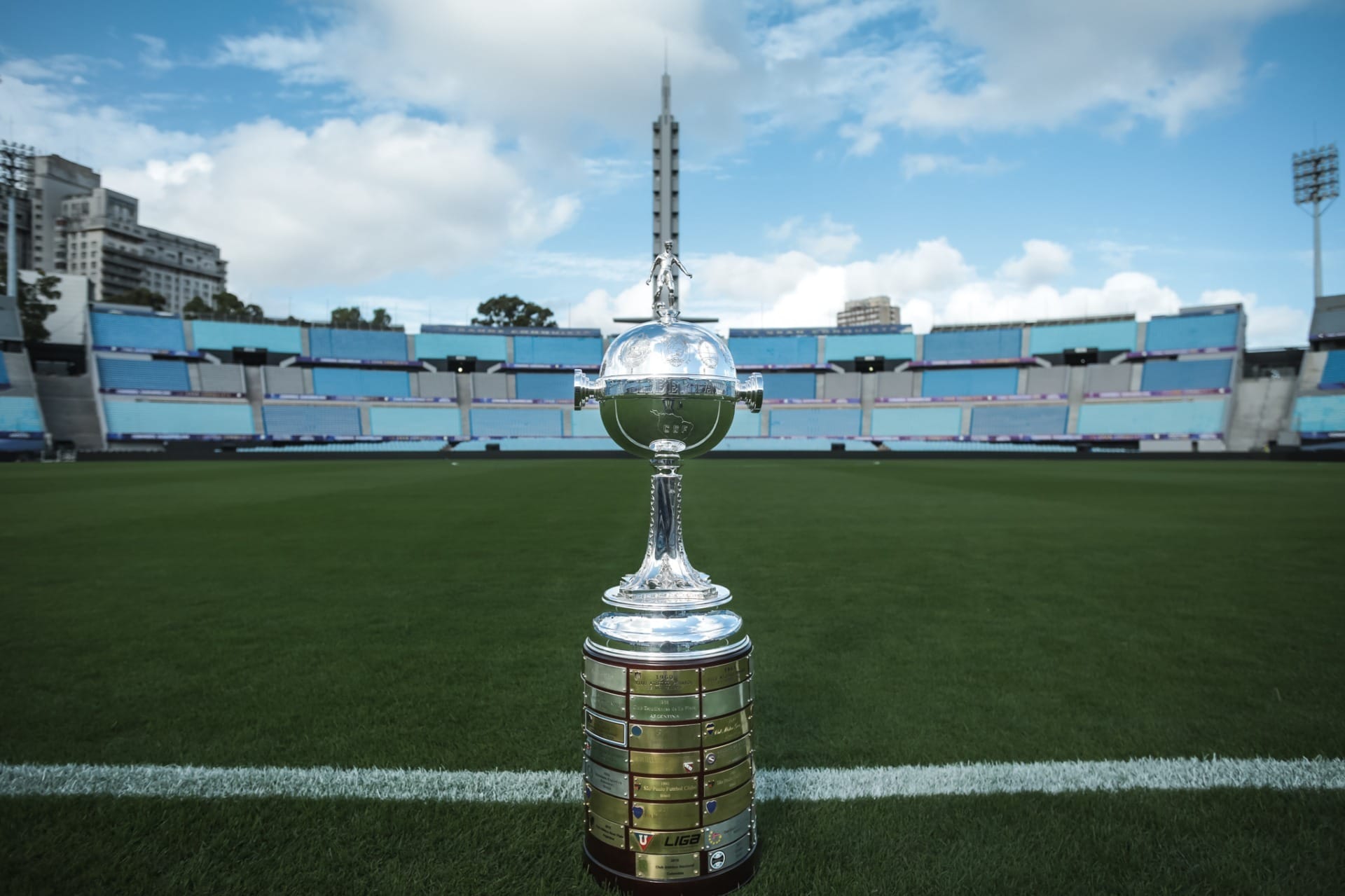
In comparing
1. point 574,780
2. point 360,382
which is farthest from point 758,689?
point 360,382

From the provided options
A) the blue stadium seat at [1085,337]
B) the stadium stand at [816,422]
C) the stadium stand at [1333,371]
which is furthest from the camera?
the stadium stand at [816,422]

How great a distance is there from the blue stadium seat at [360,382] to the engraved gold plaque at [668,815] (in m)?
47.2

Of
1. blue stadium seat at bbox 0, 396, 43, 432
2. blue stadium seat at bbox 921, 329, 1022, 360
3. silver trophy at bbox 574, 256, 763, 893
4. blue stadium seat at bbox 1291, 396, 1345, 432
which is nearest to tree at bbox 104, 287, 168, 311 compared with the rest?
blue stadium seat at bbox 0, 396, 43, 432

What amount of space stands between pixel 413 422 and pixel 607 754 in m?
45.9

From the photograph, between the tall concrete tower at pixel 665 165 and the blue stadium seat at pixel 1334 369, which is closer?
the tall concrete tower at pixel 665 165

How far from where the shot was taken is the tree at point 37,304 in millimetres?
42750

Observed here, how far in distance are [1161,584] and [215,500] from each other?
1400 centimetres

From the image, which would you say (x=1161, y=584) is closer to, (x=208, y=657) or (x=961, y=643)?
(x=961, y=643)

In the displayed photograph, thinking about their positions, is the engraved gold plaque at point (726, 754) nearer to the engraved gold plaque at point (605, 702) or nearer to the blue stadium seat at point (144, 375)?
the engraved gold plaque at point (605, 702)

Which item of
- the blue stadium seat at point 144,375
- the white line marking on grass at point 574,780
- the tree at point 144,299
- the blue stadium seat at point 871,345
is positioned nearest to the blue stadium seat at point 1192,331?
the blue stadium seat at point 871,345

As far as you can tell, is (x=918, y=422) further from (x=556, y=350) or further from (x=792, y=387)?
(x=556, y=350)

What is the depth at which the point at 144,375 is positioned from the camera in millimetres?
39875

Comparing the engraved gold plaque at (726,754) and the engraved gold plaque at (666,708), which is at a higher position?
the engraved gold plaque at (666,708)

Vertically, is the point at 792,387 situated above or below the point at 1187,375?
below
